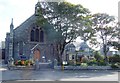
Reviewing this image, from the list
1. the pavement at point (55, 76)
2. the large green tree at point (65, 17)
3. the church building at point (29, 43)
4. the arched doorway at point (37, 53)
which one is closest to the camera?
the pavement at point (55, 76)

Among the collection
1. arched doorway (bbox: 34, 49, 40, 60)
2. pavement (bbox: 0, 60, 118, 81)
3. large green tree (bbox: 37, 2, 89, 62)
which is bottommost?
pavement (bbox: 0, 60, 118, 81)

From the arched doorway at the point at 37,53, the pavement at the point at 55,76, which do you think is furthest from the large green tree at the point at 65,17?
the arched doorway at the point at 37,53

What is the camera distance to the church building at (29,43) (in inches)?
1800

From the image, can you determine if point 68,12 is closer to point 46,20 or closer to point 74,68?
point 46,20

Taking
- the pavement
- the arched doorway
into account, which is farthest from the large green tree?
the arched doorway

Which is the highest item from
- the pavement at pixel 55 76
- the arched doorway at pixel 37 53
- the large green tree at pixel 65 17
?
the large green tree at pixel 65 17

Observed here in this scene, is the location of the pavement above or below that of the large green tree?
below

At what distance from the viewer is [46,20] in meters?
34.4

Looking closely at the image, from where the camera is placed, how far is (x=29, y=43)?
46.2 metres

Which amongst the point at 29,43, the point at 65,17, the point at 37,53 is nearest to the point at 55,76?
the point at 65,17

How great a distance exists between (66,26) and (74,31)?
4.55ft

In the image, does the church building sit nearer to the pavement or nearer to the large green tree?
the large green tree

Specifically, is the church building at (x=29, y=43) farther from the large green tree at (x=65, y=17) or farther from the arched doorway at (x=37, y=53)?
the large green tree at (x=65, y=17)

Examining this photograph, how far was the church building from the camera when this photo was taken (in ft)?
150
